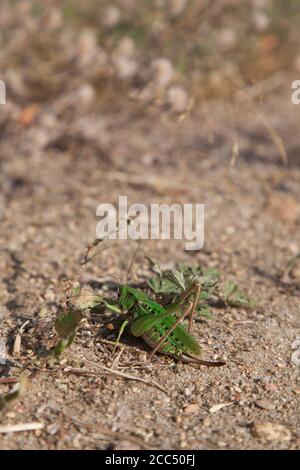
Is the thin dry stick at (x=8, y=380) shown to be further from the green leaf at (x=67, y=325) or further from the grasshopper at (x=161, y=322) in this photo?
the grasshopper at (x=161, y=322)

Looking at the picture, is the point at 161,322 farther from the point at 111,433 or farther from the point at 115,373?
the point at 111,433

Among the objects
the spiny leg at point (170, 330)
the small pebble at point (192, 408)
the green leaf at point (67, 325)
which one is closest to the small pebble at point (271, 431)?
the small pebble at point (192, 408)

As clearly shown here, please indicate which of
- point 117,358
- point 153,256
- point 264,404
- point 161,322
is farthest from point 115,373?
point 153,256

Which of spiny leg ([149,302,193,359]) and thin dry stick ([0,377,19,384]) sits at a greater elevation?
spiny leg ([149,302,193,359])

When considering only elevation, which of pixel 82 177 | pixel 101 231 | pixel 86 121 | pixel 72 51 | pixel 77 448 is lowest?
pixel 77 448

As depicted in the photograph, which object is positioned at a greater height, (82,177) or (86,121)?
(86,121)

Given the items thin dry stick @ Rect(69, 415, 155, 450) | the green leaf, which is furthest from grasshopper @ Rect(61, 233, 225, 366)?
thin dry stick @ Rect(69, 415, 155, 450)

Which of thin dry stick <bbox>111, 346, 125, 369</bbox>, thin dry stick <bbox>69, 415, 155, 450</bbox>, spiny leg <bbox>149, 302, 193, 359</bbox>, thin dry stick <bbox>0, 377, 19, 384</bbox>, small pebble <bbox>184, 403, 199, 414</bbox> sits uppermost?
spiny leg <bbox>149, 302, 193, 359</bbox>

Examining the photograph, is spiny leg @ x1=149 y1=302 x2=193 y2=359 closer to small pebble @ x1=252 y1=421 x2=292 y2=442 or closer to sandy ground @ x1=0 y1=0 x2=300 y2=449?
sandy ground @ x1=0 y1=0 x2=300 y2=449

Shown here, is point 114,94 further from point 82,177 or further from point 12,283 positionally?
point 12,283

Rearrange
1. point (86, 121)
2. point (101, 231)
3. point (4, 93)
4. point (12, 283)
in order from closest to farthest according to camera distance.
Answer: point (12, 283) < point (101, 231) < point (4, 93) < point (86, 121)

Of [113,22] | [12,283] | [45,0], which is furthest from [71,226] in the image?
[45,0]
